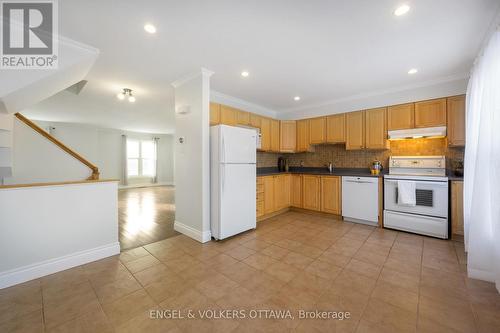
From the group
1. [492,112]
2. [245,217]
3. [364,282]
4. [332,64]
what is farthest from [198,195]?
[492,112]

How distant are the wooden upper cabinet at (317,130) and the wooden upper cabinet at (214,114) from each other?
7.84 feet

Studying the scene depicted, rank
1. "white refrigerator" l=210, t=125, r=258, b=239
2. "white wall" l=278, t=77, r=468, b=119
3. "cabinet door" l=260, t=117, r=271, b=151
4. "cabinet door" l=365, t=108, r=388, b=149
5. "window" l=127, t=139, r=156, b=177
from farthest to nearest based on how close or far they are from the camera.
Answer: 1. "window" l=127, t=139, r=156, b=177
2. "cabinet door" l=260, t=117, r=271, b=151
3. "cabinet door" l=365, t=108, r=388, b=149
4. "white wall" l=278, t=77, r=468, b=119
5. "white refrigerator" l=210, t=125, r=258, b=239

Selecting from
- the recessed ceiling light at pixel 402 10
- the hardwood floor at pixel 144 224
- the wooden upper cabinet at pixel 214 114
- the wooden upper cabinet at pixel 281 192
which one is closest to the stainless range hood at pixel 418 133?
the wooden upper cabinet at pixel 281 192

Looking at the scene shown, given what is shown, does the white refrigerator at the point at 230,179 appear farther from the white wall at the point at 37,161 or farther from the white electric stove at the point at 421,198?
the white electric stove at the point at 421,198

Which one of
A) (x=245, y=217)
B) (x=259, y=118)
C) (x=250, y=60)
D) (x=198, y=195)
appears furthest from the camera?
(x=259, y=118)

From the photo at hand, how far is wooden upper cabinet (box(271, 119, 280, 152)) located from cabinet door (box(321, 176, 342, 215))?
131 cm

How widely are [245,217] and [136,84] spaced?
9.88 feet

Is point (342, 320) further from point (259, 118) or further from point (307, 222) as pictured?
point (259, 118)

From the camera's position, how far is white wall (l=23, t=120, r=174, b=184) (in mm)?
7184

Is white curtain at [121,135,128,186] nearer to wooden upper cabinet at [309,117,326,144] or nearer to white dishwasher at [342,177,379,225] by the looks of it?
wooden upper cabinet at [309,117,326,144]

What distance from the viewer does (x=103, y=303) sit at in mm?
1624

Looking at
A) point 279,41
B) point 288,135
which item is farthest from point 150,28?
point 288,135

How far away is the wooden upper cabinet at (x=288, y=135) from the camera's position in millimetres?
Result: 4801

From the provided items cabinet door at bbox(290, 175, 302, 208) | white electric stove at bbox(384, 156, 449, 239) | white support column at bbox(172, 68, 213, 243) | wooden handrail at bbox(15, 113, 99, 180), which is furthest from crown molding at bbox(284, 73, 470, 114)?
wooden handrail at bbox(15, 113, 99, 180)
